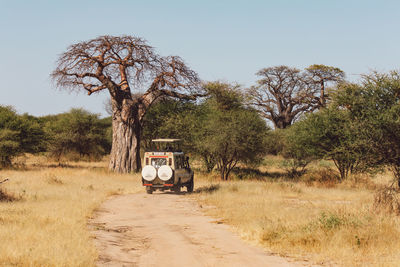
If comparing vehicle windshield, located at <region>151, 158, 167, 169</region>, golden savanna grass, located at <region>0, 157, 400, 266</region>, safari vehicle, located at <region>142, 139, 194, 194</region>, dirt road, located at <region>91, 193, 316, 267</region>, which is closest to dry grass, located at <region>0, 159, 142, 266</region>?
golden savanna grass, located at <region>0, 157, 400, 266</region>

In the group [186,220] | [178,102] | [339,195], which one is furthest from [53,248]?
[178,102]

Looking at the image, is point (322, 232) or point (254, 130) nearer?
point (322, 232)

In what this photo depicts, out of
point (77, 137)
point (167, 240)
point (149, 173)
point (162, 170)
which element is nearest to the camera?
point (167, 240)

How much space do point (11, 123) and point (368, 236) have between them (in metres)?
31.6

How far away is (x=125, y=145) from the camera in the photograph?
32.7 meters

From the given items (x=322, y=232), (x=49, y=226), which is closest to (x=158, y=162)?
(x=49, y=226)

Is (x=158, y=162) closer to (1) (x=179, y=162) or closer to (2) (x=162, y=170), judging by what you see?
(2) (x=162, y=170)

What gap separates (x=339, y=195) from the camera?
65.5ft

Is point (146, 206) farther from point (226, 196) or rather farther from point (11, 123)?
point (11, 123)

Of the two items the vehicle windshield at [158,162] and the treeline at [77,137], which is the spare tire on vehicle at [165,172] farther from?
the treeline at [77,137]

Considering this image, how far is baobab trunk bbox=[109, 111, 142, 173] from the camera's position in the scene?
32.5 m

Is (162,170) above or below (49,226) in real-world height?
above

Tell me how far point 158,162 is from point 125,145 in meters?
13.4

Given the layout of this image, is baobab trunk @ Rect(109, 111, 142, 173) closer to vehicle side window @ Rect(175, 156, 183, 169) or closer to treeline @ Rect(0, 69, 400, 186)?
treeline @ Rect(0, 69, 400, 186)
